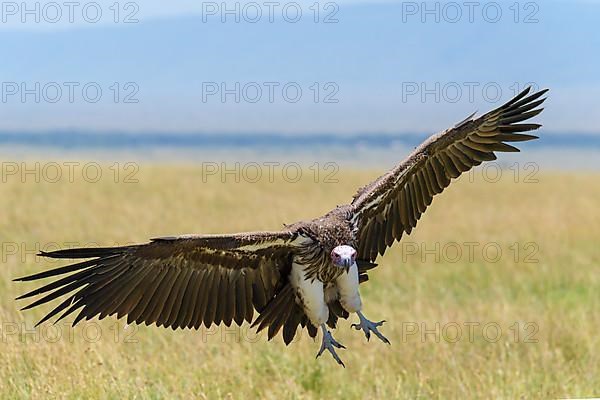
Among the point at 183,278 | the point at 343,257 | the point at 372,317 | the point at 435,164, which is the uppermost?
the point at 435,164

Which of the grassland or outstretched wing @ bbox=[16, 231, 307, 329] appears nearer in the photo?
outstretched wing @ bbox=[16, 231, 307, 329]

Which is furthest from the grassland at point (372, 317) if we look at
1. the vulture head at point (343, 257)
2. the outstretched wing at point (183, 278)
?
the vulture head at point (343, 257)

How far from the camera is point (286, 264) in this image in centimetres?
611

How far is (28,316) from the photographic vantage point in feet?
29.2

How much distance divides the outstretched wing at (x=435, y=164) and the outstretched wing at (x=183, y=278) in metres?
0.83

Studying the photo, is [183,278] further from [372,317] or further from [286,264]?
[372,317]

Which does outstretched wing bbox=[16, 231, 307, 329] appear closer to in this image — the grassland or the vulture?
the vulture

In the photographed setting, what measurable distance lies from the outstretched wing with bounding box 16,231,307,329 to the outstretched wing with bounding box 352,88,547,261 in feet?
2.72

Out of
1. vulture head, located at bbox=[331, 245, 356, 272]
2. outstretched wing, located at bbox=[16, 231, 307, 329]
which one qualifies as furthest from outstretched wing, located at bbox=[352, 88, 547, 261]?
vulture head, located at bbox=[331, 245, 356, 272]

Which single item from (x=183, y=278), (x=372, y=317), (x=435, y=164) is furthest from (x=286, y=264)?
(x=372, y=317)

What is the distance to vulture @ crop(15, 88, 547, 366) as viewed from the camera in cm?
565

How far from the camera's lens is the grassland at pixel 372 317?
7319mm

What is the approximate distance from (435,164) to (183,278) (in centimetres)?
196

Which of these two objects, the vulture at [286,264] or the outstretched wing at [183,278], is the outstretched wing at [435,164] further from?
the outstretched wing at [183,278]
